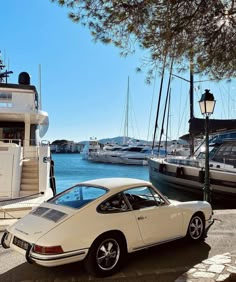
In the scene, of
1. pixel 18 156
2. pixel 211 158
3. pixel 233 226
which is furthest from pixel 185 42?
pixel 211 158

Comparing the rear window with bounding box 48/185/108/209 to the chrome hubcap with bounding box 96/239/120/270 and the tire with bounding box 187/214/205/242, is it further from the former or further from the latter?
the tire with bounding box 187/214/205/242

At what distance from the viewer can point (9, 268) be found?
Result: 4.77 m

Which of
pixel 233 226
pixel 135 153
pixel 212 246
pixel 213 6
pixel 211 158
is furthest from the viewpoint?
pixel 135 153

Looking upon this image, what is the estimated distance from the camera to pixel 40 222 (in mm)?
4461

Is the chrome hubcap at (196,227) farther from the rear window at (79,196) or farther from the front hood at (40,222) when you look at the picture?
the front hood at (40,222)

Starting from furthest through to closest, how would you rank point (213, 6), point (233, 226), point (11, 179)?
point (11, 179)
point (233, 226)
point (213, 6)

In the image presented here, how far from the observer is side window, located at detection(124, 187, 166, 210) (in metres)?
5.21

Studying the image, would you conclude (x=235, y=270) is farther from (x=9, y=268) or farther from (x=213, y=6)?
(x=213, y=6)

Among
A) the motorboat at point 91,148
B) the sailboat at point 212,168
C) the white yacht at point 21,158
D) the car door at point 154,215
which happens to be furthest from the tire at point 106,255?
the motorboat at point 91,148

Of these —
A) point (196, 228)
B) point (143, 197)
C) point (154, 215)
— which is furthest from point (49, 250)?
point (196, 228)

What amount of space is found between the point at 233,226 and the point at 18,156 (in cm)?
725

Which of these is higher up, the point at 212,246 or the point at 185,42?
the point at 185,42

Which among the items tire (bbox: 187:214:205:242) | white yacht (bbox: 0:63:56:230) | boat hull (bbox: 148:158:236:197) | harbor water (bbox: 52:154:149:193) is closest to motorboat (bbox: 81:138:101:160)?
harbor water (bbox: 52:154:149:193)

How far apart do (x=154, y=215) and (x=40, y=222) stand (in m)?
1.92
